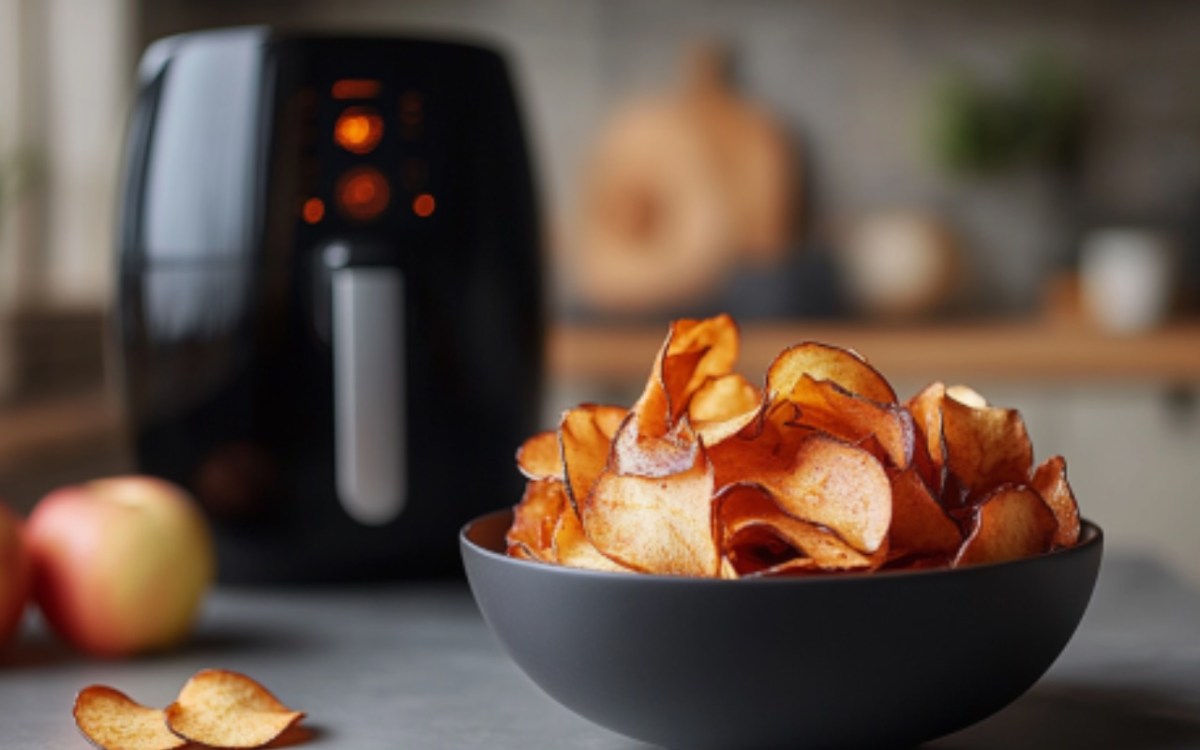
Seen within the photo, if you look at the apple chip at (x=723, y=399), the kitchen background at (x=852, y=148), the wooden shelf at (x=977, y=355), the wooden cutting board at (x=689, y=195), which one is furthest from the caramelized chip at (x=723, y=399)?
the wooden cutting board at (x=689, y=195)

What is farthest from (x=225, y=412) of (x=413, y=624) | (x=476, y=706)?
(x=476, y=706)

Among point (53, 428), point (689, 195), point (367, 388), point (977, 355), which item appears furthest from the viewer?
point (689, 195)

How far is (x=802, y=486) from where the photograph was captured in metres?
0.49

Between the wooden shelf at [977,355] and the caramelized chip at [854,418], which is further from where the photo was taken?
the wooden shelf at [977,355]

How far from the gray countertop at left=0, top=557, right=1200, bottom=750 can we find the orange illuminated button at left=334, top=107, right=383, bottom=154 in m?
0.28

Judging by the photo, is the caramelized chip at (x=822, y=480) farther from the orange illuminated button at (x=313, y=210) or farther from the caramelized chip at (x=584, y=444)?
the orange illuminated button at (x=313, y=210)

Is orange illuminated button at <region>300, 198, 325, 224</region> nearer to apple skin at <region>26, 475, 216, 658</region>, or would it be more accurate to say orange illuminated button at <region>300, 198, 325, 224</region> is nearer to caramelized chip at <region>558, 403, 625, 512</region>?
apple skin at <region>26, 475, 216, 658</region>

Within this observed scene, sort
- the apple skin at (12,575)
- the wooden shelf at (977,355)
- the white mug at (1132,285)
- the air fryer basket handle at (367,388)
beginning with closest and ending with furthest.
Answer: the apple skin at (12,575) → the air fryer basket handle at (367,388) → the wooden shelf at (977,355) → the white mug at (1132,285)

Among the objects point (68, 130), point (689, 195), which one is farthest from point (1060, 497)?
point (689, 195)

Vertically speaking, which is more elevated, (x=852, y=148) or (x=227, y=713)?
(x=852, y=148)

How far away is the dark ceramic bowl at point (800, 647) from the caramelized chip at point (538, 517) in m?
0.05

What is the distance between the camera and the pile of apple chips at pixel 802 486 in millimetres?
474

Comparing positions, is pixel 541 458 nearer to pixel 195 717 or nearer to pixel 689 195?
pixel 195 717

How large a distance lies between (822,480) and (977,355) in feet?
6.90
